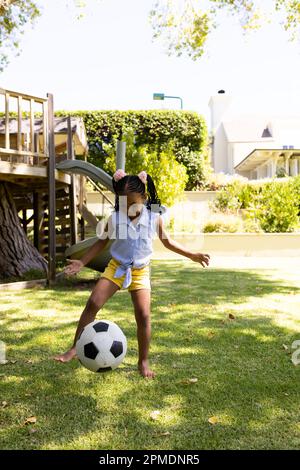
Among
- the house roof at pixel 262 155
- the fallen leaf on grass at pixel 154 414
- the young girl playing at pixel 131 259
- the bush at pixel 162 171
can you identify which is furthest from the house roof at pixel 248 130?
the fallen leaf on grass at pixel 154 414

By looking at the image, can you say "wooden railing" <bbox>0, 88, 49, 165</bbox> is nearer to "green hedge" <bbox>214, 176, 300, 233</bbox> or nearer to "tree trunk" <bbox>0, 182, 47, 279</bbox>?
"tree trunk" <bbox>0, 182, 47, 279</bbox>

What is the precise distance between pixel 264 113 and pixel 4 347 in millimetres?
42285

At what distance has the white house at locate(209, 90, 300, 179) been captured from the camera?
29.6 meters

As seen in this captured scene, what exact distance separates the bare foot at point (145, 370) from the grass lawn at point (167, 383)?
5cm

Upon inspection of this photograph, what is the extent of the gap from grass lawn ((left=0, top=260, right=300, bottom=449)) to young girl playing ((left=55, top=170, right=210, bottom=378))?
0.42 m

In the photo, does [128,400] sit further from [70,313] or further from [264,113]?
[264,113]

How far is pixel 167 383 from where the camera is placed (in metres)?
3.65

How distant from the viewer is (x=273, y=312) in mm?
6109

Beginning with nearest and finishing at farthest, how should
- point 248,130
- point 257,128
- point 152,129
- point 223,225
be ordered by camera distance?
point 223,225 < point 152,129 < point 248,130 < point 257,128

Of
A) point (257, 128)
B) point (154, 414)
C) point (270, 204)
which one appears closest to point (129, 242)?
point (154, 414)

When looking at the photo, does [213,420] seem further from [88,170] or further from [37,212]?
[37,212]

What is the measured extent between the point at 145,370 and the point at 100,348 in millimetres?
563

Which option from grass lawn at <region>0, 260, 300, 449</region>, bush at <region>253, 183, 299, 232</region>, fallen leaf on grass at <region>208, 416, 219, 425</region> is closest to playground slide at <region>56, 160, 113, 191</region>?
grass lawn at <region>0, 260, 300, 449</region>
